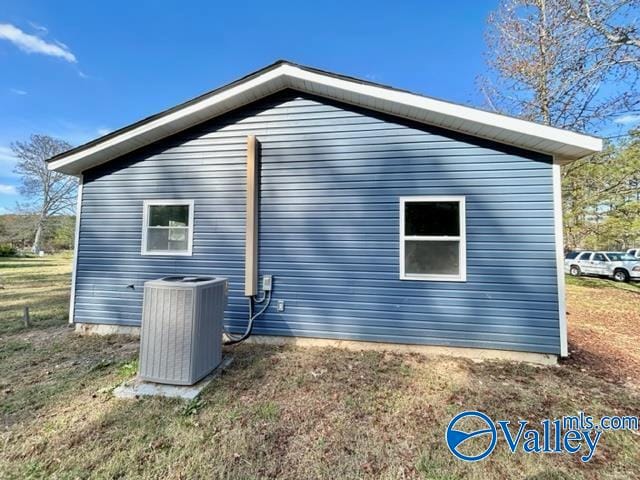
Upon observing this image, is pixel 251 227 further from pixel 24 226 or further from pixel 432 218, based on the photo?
pixel 24 226

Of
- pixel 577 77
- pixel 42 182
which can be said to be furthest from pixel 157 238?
pixel 42 182

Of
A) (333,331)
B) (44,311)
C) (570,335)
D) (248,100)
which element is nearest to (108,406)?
(333,331)

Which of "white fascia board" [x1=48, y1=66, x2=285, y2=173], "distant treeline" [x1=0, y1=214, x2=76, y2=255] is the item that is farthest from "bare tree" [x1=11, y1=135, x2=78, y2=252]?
"white fascia board" [x1=48, y1=66, x2=285, y2=173]

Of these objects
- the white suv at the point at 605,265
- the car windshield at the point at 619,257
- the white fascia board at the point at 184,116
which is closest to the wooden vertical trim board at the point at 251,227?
the white fascia board at the point at 184,116

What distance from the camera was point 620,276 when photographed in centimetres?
1348

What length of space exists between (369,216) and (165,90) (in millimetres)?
11244

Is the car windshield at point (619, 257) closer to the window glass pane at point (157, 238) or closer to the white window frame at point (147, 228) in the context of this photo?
the white window frame at point (147, 228)

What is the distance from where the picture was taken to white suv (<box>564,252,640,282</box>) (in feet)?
43.1

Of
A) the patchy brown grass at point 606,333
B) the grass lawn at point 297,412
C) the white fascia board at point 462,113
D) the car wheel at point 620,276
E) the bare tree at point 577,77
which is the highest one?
the bare tree at point 577,77

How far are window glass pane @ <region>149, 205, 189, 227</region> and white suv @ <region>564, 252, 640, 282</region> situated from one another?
18413 mm

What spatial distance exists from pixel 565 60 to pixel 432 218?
291 inches

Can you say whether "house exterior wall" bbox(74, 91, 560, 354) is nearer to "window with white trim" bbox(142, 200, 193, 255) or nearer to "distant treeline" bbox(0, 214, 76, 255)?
"window with white trim" bbox(142, 200, 193, 255)

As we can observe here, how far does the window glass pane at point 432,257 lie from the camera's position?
14.0ft

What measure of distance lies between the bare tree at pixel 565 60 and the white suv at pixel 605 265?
8.71m
